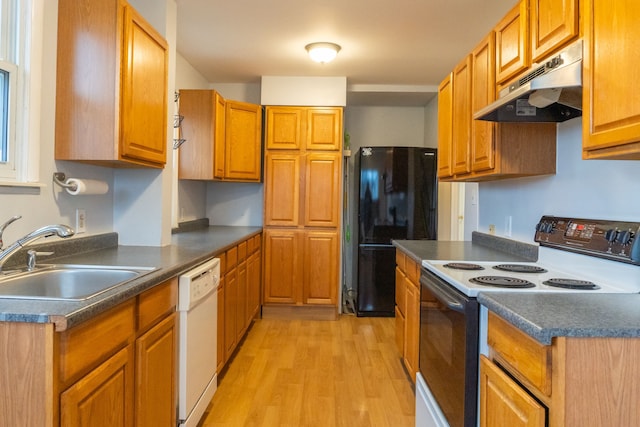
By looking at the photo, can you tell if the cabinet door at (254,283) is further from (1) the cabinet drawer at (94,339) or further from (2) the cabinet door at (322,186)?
(1) the cabinet drawer at (94,339)

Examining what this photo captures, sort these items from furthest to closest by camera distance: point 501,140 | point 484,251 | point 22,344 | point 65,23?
point 484,251 → point 501,140 → point 65,23 → point 22,344

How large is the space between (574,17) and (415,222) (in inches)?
108

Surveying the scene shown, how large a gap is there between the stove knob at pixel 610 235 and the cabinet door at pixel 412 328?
1.02m

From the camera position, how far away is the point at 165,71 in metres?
2.34

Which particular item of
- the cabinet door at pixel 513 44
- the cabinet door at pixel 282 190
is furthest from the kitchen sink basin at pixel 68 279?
the cabinet door at pixel 282 190

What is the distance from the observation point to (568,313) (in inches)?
43.6

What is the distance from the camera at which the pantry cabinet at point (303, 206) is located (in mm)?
4027

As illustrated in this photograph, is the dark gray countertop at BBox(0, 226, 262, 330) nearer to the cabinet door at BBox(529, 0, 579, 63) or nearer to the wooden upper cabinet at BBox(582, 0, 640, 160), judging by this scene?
the wooden upper cabinet at BBox(582, 0, 640, 160)

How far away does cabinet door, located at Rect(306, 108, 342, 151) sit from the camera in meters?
4.02

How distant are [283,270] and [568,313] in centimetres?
312

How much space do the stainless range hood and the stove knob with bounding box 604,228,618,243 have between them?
0.48 m

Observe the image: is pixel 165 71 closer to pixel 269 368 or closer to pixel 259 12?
pixel 259 12

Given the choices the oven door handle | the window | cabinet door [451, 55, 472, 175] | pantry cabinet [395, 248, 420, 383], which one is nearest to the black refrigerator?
pantry cabinet [395, 248, 420, 383]

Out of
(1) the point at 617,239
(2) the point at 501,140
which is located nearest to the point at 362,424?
(1) the point at 617,239
